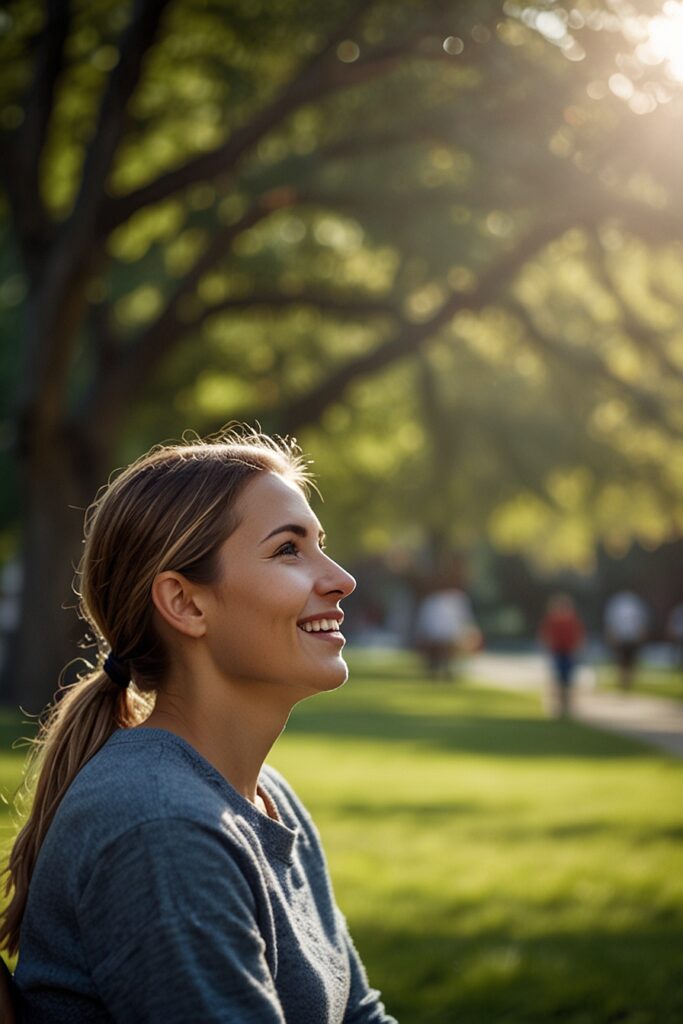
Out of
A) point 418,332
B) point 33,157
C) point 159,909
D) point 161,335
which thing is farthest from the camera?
point 418,332

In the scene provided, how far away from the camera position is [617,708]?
80.5 feet

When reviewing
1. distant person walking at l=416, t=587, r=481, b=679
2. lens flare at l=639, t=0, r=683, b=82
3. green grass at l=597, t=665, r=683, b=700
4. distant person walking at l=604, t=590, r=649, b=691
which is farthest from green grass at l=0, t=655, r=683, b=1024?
distant person walking at l=416, t=587, r=481, b=679

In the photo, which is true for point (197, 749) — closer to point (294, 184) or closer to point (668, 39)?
point (668, 39)

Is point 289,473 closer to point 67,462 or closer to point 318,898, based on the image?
point 318,898

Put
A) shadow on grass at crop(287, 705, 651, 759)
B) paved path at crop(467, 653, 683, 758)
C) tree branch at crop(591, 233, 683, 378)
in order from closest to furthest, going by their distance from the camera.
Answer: tree branch at crop(591, 233, 683, 378) → shadow on grass at crop(287, 705, 651, 759) → paved path at crop(467, 653, 683, 758)

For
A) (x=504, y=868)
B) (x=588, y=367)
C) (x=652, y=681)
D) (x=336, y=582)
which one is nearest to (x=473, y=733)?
(x=588, y=367)

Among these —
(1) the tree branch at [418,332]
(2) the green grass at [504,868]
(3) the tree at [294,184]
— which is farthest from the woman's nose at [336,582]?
(1) the tree branch at [418,332]

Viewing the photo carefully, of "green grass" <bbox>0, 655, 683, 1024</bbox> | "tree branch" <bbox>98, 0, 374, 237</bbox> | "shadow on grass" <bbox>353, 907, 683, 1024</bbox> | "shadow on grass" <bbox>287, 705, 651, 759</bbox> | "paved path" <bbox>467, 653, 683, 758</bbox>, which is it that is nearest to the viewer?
"shadow on grass" <bbox>353, 907, 683, 1024</bbox>

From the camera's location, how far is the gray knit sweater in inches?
77.7

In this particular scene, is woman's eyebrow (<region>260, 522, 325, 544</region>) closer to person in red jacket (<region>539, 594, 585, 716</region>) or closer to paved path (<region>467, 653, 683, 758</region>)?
paved path (<region>467, 653, 683, 758</region>)

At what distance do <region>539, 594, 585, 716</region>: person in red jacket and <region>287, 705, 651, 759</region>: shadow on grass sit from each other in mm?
1037

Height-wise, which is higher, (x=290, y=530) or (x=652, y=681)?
(x=290, y=530)

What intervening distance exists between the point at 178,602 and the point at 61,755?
341 mm

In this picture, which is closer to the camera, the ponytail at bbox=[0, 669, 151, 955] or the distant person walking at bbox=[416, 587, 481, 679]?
the ponytail at bbox=[0, 669, 151, 955]
